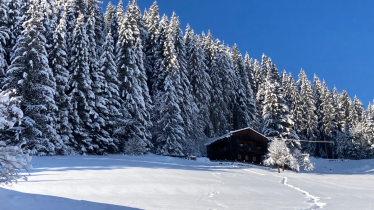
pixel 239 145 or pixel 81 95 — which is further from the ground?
pixel 81 95

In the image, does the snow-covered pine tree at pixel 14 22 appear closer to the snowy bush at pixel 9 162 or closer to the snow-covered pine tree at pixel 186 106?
the snow-covered pine tree at pixel 186 106

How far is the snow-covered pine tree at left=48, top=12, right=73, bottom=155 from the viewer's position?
2786cm

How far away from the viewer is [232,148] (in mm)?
44250

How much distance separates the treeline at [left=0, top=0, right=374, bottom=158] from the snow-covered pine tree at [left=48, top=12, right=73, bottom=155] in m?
0.09

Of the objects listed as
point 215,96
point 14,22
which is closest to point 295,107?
point 215,96

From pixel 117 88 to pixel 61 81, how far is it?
6590 millimetres

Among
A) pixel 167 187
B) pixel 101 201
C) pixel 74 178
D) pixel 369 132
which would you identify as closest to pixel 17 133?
pixel 74 178

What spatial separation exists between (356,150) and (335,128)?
6362 millimetres

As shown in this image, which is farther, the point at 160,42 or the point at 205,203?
the point at 160,42

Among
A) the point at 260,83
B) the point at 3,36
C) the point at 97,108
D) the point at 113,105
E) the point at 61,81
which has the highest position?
the point at 260,83

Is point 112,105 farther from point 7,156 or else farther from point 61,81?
point 7,156

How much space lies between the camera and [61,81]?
2900cm

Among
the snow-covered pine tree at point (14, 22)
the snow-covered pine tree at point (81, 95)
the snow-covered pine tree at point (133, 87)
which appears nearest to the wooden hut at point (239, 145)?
the snow-covered pine tree at point (133, 87)

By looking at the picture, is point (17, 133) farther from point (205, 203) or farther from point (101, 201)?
point (205, 203)
